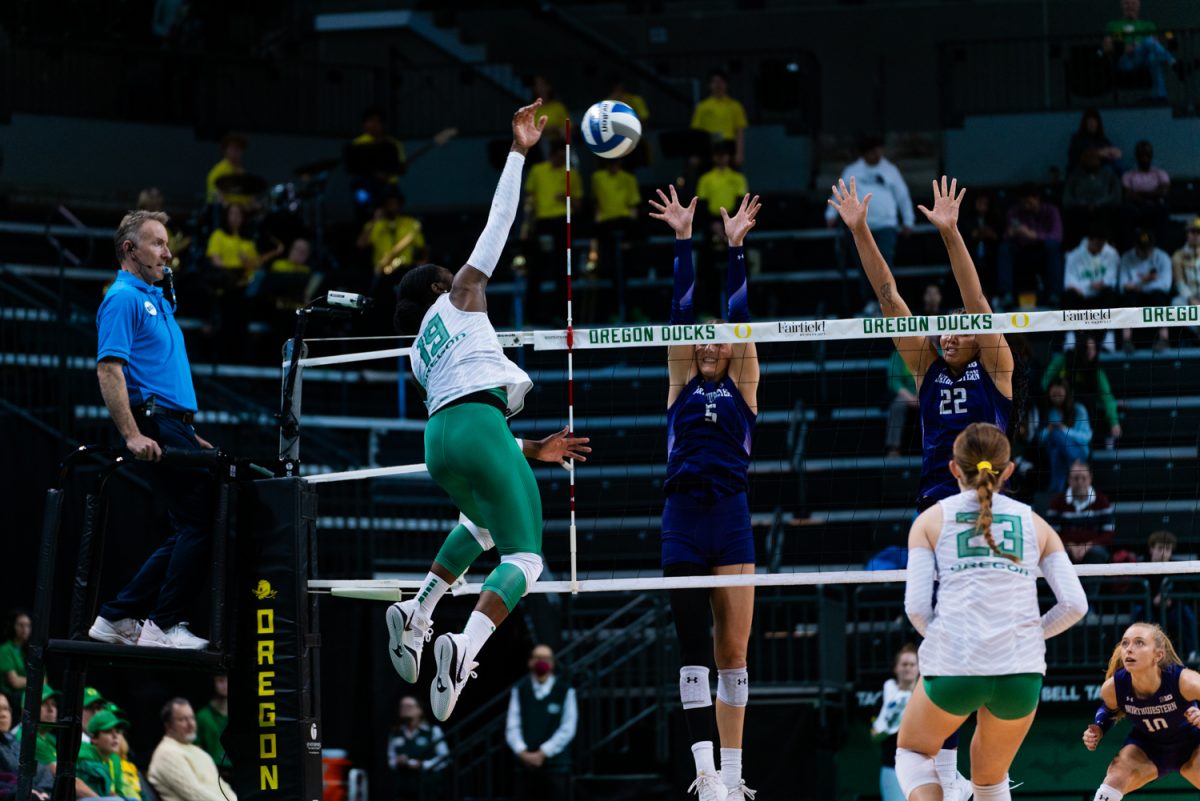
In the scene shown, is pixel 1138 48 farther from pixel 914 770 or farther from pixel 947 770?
pixel 914 770

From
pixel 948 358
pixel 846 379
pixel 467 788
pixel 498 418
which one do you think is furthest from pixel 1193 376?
pixel 498 418

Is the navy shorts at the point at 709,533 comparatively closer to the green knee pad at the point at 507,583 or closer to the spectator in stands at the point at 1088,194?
the green knee pad at the point at 507,583

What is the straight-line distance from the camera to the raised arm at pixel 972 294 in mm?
9320

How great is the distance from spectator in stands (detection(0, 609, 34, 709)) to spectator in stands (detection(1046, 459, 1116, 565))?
333 inches

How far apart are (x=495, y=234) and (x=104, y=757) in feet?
21.5

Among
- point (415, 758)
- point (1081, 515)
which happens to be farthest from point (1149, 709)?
point (415, 758)

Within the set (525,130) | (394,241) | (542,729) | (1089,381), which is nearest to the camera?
(525,130)

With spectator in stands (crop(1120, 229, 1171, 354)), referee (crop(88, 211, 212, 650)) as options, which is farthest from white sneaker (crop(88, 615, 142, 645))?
spectator in stands (crop(1120, 229, 1171, 354))

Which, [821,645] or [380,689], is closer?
[821,645]

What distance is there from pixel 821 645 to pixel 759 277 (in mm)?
6815

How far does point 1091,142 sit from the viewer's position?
19.9 m

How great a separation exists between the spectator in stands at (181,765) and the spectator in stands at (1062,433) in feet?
24.3

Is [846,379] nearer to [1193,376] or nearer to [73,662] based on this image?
[1193,376]

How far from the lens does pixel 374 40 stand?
2533 centimetres
